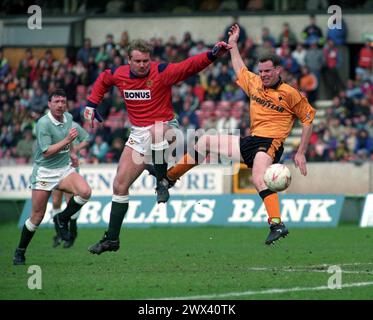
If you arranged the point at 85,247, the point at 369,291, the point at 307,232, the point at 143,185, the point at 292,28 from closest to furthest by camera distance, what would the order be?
the point at 369,291 < the point at 85,247 < the point at 307,232 < the point at 143,185 < the point at 292,28

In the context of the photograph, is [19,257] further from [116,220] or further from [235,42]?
[235,42]

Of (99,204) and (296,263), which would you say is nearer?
(296,263)

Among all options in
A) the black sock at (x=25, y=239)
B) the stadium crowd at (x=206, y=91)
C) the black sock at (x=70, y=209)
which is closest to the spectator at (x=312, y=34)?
the stadium crowd at (x=206, y=91)

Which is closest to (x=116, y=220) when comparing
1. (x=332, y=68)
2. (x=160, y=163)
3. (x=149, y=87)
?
(x=160, y=163)

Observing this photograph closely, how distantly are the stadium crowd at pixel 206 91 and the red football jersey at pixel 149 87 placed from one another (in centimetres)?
1072

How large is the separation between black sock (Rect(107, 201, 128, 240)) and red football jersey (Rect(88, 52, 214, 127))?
102cm

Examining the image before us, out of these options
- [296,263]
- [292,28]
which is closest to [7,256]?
[296,263]

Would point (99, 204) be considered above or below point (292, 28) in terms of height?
below

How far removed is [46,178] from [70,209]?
0.68m

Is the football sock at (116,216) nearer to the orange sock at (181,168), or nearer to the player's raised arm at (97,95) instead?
the orange sock at (181,168)

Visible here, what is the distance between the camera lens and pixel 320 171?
22375mm

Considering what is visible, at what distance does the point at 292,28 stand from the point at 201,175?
23.8ft
